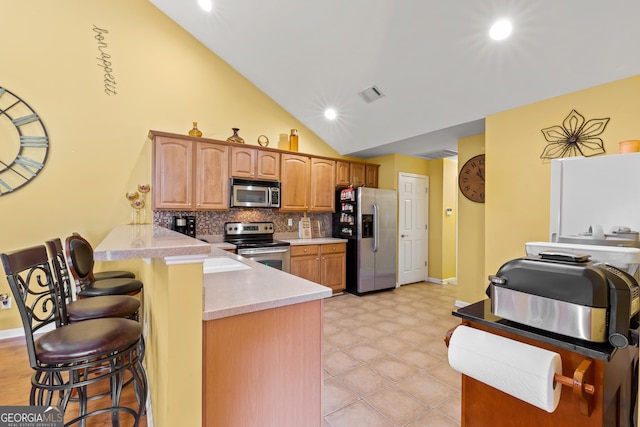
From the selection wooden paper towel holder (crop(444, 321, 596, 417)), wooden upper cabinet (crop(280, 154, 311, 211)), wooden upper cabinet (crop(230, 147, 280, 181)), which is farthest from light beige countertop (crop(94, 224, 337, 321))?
wooden upper cabinet (crop(280, 154, 311, 211))

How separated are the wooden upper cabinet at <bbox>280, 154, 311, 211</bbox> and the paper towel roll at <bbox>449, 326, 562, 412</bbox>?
3.67 metres

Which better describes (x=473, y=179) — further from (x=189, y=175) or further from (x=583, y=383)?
(x=189, y=175)

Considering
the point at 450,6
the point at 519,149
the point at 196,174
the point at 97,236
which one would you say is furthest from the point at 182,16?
the point at 519,149

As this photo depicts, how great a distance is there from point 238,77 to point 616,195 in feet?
15.1

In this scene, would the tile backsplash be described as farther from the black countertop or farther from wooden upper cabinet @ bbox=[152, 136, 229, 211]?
the black countertop

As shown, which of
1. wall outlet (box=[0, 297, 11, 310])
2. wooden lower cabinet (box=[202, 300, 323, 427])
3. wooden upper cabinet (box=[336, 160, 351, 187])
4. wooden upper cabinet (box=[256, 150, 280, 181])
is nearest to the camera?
wooden lower cabinet (box=[202, 300, 323, 427])

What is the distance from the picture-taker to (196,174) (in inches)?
149

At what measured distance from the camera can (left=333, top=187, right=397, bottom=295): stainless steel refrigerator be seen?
480 cm

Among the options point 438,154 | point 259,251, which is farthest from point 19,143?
point 438,154

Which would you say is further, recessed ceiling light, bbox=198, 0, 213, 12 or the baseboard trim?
the baseboard trim

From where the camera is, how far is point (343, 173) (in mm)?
5191

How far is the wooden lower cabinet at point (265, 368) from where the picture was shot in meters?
1.16

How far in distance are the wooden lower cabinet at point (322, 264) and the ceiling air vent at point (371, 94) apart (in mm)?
2276

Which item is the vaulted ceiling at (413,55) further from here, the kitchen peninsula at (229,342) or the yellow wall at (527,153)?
the kitchen peninsula at (229,342)
